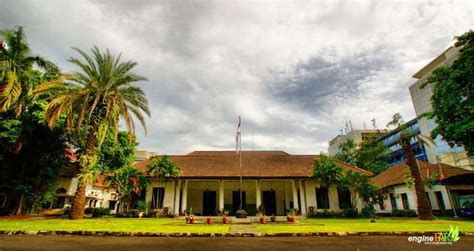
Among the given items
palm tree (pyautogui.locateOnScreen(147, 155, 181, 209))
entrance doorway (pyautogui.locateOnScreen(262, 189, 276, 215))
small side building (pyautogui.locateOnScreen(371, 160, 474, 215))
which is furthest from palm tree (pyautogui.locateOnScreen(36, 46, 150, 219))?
small side building (pyautogui.locateOnScreen(371, 160, 474, 215))

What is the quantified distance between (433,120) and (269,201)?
40587mm

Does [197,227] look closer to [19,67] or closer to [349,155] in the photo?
[19,67]

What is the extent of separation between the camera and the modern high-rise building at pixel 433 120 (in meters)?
37.9

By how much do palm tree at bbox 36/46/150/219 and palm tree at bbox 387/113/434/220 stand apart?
2120cm

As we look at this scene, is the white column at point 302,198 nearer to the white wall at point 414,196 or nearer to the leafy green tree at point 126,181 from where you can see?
the white wall at point 414,196

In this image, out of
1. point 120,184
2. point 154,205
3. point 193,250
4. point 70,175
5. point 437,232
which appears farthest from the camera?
point 70,175

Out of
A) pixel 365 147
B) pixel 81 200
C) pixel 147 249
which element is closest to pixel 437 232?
pixel 147 249

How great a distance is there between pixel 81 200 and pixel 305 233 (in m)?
14.6

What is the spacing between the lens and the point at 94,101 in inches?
609

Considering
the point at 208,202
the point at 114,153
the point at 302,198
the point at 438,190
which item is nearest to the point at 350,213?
the point at 302,198

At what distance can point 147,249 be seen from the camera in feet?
21.2

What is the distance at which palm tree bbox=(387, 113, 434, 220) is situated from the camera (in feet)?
59.7

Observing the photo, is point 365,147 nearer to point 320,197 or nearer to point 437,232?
point 320,197

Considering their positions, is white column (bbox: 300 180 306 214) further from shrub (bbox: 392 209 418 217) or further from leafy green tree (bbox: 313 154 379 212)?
shrub (bbox: 392 209 418 217)
